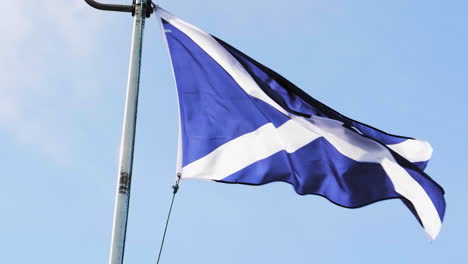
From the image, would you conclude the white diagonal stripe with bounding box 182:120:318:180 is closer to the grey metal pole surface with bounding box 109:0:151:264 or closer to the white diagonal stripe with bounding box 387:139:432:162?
the grey metal pole surface with bounding box 109:0:151:264

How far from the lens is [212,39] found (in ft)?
41.2

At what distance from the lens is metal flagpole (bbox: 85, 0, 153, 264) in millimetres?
9703

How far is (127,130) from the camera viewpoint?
10656 millimetres

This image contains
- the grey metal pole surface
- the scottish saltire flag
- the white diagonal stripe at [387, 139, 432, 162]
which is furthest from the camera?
the white diagonal stripe at [387, 139, 432, 162]

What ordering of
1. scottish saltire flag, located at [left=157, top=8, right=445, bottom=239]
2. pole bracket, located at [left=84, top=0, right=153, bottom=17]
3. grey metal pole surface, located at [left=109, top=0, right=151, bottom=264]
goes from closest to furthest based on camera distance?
grey metal pole surface, located at [left=109, top=0, right=151, bottom=264] < scottish saltire flag, located at [left=157, top=8, right=445, bottom=239] < pole bracket, located at [left=84, top=0, right=153, bottom=17]

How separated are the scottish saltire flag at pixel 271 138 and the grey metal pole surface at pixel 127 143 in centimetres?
78

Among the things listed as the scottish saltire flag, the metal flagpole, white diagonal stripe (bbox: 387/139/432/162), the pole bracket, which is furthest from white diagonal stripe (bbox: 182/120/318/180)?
the pole bracket

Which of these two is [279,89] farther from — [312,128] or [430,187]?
[430,187]

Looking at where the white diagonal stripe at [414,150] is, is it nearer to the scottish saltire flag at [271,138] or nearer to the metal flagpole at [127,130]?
the scottish saltire flag at [271,138]

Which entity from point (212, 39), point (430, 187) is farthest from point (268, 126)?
point (430, 187)

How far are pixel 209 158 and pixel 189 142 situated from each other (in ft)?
1.24

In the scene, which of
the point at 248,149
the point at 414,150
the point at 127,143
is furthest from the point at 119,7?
the point at 414,150

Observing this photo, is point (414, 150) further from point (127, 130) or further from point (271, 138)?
point (127, 130)

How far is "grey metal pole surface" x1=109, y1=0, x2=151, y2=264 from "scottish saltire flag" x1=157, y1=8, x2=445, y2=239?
781 mm
